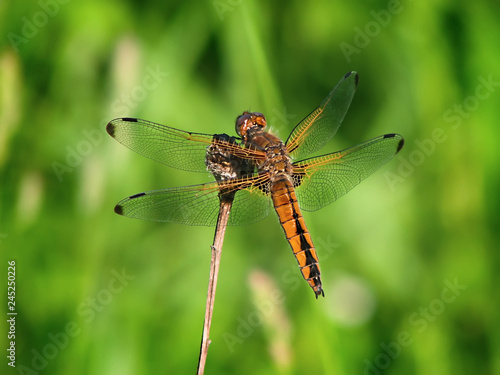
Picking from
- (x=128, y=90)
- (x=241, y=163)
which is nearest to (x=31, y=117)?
(x=128, y=90)

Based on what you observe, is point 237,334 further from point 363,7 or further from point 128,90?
point 363,7

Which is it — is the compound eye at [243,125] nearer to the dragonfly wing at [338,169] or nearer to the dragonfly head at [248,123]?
the dragonfly head at [248,123]

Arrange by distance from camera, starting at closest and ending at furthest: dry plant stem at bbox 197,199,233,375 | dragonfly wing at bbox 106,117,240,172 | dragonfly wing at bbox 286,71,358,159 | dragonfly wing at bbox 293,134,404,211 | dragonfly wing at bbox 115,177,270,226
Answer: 1. dry plant stem at bbox 197,199,233,375
2. dragonfly wing at bbox 115,177,270,226
3. dragonfly wing at bbox 106,117,240,172
4. dragonfly wing at bbox 293,134,404,211
5. dragonfly wing at bbox 286,71,358,159

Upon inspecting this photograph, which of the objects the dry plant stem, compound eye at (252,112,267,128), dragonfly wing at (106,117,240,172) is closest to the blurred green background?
compound eye at (252,112,267,128)

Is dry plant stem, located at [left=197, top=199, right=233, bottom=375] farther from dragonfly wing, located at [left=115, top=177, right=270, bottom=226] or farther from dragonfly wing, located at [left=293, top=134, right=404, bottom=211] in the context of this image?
dragonfly wing, located at [left=293, top=134, right=404, bottom=211]

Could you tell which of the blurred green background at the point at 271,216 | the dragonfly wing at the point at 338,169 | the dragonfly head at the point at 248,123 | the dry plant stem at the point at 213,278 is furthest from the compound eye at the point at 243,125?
the dry plant stem at the point at 213,278

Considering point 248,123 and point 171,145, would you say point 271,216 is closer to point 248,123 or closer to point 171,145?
point 248,123
